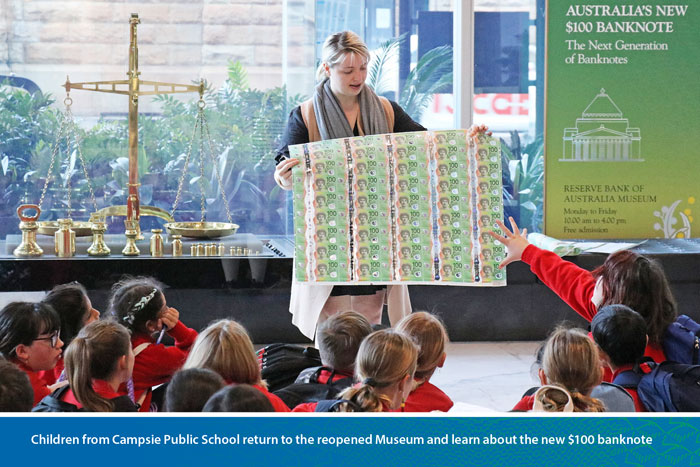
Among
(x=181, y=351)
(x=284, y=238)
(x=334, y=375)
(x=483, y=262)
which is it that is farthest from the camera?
(x=284, y=238)

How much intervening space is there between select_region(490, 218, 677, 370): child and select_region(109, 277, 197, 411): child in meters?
1.15

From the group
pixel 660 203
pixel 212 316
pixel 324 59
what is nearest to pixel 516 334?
pixel 660 203

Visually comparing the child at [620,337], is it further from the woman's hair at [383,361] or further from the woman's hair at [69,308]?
the woman's hair at [69,308]

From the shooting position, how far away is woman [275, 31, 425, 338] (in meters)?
3.24

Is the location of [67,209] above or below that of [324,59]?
below

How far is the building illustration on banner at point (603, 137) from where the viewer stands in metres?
5.43

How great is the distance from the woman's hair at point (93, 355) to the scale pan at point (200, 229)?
2561 mm

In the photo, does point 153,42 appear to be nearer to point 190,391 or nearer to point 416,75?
point 416,75

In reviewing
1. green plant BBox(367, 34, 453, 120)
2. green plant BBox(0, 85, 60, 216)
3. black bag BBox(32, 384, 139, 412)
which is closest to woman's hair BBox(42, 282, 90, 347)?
black bag BBox(32, 384, 139, 412)

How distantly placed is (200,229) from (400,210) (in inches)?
72.4

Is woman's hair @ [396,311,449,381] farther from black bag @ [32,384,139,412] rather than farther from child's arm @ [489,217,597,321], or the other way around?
black bag @ [32,384,139,412]

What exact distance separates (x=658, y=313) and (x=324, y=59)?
1438mm

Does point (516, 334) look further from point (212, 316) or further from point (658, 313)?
point (658, 313)

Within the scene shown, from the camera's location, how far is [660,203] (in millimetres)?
5457
